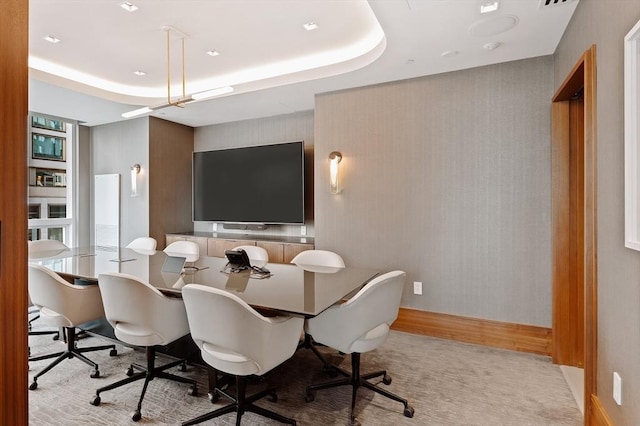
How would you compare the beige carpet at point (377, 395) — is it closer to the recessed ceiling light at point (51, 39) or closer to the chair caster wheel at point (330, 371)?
the chair caster wheel at point (330, 371)

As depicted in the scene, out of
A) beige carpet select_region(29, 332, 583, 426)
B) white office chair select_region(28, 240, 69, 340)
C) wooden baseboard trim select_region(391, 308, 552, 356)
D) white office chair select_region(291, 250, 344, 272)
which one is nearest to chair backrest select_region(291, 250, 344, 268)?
white office chair select_region(291, 250, 344, 272)

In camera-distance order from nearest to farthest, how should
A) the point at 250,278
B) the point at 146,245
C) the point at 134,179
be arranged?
the point at 250,278
the point at 146,245
the point at 134,179

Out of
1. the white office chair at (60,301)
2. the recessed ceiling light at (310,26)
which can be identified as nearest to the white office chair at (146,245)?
the white office chair at (60,301)

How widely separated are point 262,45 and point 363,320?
9.00ft

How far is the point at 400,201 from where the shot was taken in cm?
Answer: 366

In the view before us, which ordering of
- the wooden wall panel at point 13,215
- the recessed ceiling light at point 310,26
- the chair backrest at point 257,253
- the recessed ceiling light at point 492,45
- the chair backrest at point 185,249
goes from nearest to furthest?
1. the wooden wall panel at point 13,215
2. the recessed ceiling light at point 492,45
3. the recessed ceiling light at point 310,26
4. the chair backrest at point 257,253
5. the chair backrest at point 185,249

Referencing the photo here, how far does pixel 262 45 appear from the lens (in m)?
3.35

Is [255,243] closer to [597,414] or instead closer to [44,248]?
[44,248]

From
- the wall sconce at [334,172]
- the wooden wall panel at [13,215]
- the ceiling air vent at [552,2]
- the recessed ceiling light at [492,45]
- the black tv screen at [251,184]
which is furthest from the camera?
the black tv screen at [251,184]

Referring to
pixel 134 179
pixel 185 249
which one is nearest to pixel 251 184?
pixel 185 249

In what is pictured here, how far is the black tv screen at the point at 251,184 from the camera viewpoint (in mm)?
4543

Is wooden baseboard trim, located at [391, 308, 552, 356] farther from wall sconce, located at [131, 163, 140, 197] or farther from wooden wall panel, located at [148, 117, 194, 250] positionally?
wall sconce, located at [131, 163, 140, 197]

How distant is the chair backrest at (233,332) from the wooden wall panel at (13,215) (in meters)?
0.84

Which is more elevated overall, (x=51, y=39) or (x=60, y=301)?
(x=51, y=39)
